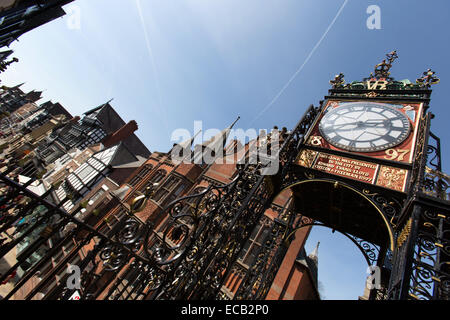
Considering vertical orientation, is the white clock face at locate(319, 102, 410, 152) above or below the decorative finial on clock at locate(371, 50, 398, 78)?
below

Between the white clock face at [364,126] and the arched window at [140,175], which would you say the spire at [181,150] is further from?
the white clock face at [364,126]

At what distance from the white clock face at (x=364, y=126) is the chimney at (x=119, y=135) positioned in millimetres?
33165

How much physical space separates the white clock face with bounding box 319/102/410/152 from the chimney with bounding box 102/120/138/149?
33.2m

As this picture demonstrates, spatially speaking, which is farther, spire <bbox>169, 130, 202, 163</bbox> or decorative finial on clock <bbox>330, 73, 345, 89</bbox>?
spire <bbox>169, 130, 202, 163</bbox>

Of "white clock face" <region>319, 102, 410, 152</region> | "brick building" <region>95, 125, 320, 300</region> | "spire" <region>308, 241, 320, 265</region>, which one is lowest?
"brick building" <region>95, 125, 320, 300</region>

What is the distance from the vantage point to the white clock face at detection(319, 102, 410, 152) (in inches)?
184

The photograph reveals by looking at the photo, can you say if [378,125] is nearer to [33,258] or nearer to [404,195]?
[404,195]

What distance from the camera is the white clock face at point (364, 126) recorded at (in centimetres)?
468

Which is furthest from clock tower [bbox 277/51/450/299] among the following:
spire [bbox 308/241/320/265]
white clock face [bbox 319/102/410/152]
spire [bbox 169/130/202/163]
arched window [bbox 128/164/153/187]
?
arched window [bbox 128/164/153/187]

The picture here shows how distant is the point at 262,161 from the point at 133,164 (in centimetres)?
2819

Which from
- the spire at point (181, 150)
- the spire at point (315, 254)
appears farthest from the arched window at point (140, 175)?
the spire at point (315, 254)

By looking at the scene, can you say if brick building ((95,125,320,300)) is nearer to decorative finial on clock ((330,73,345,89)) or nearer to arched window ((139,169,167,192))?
arched window ((139,169,167,192))

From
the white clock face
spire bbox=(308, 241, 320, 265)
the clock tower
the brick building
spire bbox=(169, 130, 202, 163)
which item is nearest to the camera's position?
the clock tower
